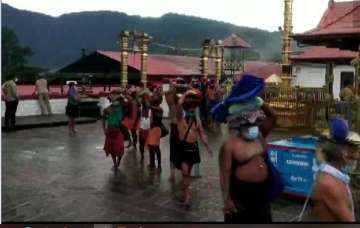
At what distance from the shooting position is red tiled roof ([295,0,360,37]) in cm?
567

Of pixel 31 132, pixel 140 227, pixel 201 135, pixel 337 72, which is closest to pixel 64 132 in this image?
pixel 31 132

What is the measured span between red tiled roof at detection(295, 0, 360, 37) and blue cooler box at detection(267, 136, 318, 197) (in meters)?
1.88

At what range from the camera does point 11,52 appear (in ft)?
11.5

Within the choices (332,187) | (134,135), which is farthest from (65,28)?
(134,135)

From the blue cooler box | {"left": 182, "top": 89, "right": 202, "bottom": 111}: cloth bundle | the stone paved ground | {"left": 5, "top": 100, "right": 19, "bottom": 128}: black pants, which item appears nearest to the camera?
the stone paved ground

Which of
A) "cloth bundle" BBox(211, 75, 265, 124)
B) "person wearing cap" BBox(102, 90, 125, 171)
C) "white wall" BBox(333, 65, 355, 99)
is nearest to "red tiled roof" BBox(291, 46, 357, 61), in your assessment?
"white wall" BBox(333, 65, 355, 99)

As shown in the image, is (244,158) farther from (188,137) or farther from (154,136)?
(154,136)

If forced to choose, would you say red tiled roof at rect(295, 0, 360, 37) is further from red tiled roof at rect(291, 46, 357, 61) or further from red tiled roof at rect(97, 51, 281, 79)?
red tiled roof at rect(291, 46, 357, 61)

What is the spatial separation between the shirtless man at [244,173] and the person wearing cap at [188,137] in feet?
5.07

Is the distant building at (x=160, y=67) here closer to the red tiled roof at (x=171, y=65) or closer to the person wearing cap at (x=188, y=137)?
the red tiled roof at (x=171, y=65)

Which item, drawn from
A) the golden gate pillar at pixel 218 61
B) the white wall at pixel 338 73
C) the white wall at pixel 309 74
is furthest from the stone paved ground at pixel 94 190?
the white wall at pixel 309 74

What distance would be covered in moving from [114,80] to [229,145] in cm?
1057

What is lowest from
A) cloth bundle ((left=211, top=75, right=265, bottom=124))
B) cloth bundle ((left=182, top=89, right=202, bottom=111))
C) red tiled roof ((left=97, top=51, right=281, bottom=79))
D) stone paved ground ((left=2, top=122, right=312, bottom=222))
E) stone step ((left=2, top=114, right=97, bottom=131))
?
stone paved ground ((left=2, top=122, right=312, bottom=222))

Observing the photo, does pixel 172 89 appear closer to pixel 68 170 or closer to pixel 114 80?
pixel 68 170
